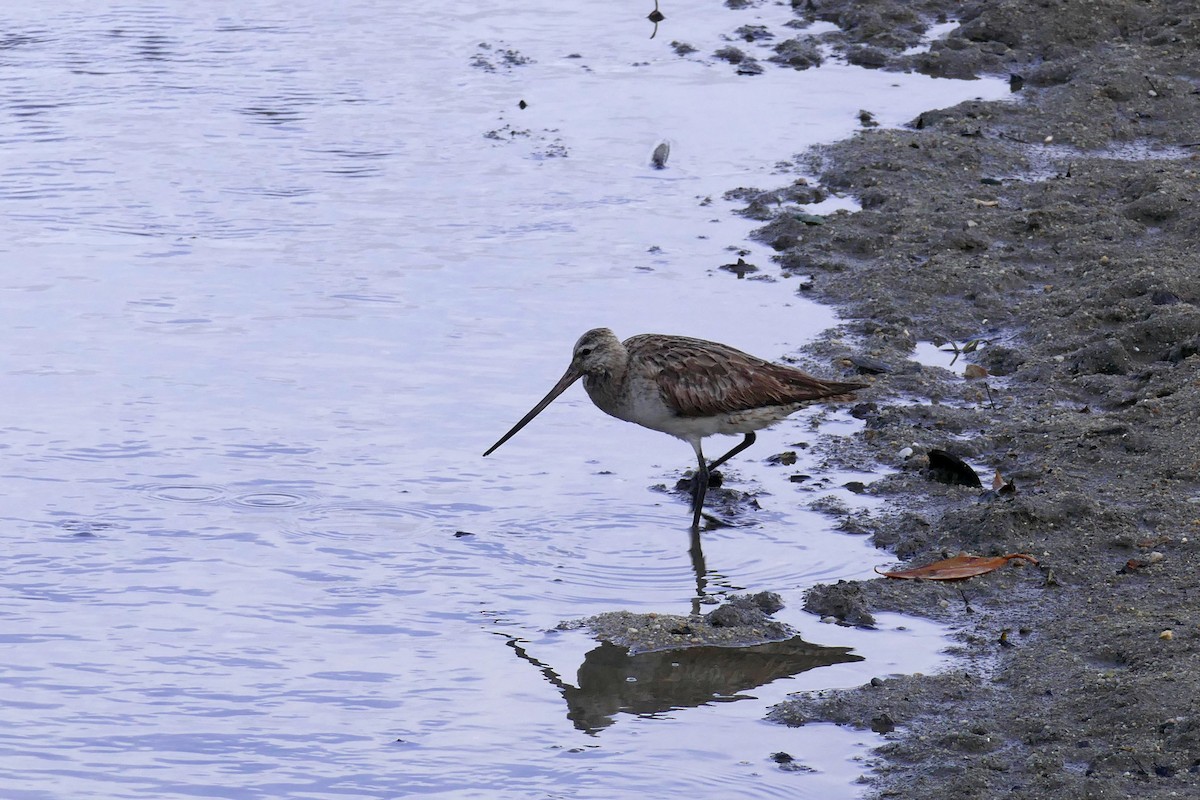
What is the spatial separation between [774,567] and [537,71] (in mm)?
7691

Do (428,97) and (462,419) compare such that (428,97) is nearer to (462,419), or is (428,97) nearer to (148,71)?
(148,71)

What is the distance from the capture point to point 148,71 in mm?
13023

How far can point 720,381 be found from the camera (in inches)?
282

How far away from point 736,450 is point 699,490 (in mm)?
535

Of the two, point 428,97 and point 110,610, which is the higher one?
point 428,97

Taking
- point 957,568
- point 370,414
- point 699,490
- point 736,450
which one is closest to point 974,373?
point 736,450

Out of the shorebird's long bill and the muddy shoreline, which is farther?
the shorebird's long bill

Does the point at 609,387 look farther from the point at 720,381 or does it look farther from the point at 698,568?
the point at 698,568

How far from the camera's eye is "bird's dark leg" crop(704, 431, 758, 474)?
291 inches

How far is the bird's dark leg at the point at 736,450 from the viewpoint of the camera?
24.3ft

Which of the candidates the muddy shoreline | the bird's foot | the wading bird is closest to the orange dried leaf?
the muddy shoreline

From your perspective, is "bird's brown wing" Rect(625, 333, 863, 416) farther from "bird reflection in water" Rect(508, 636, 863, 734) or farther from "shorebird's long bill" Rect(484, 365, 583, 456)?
"bird reflection in water" Rect(508, 636, 863, 734)

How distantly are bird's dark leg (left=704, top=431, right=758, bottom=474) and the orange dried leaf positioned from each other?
1325 millimetres

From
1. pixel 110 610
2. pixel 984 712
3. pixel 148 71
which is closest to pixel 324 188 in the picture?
pixel 148 71
